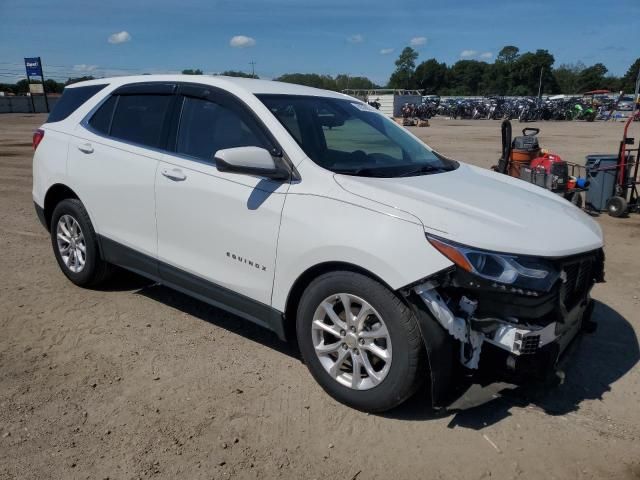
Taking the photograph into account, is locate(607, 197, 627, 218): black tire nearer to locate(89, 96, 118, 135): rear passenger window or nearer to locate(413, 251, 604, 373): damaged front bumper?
locate(413, 251, 604, 373): damaged front bumper

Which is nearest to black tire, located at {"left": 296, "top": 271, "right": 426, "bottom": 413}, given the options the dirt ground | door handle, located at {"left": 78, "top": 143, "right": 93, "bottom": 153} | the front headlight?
the dirt ground

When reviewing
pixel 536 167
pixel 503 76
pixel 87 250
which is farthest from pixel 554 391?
pixel 503 76

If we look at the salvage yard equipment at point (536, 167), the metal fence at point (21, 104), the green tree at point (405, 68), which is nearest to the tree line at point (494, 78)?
the green tree at point (405, 68)

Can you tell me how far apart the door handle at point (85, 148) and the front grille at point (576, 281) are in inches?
143

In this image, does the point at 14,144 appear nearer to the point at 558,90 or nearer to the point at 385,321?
the point at 385,321

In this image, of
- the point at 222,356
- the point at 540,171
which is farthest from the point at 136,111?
the point at 540,171

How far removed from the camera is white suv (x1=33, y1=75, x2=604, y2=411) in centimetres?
274

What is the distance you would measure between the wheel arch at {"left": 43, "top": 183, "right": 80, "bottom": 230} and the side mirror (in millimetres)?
2100

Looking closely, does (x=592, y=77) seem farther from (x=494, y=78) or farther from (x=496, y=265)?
(x=496, y=265)

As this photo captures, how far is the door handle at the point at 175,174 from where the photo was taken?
12.1 feet

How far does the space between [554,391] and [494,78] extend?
442 ft

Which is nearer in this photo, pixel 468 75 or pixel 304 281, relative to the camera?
pixel 304 281

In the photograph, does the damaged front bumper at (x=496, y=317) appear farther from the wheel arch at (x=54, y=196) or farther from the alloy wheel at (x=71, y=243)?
the wheel arch at (x=54, y=196)

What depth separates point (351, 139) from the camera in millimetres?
3982
